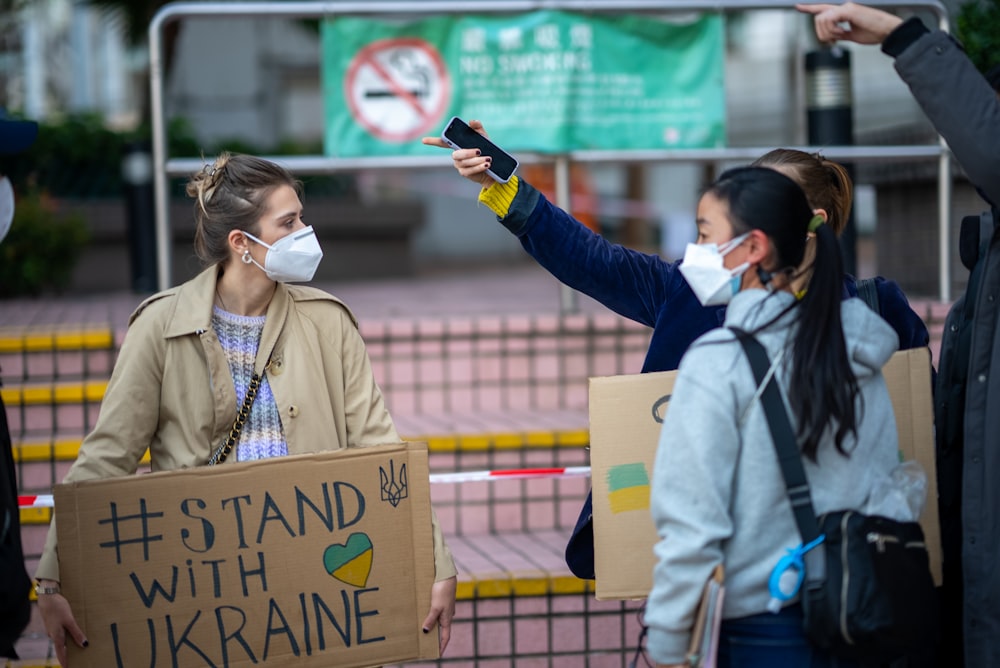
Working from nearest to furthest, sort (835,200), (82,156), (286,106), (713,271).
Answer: (713,271) → (835,200) → (82,156) → (286,106)

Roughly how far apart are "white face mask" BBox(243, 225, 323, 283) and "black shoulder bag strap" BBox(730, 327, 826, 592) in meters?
1.17

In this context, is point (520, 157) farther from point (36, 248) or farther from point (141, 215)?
point (36, 248)

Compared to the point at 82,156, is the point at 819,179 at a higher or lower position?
lower

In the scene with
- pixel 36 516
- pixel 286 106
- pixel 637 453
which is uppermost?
pixel 286 106

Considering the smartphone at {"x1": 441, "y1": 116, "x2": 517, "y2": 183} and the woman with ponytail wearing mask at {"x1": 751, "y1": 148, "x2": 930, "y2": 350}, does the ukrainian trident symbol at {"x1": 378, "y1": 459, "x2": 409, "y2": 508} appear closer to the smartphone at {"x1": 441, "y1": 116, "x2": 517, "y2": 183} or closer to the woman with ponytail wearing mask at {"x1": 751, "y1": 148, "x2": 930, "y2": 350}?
the smartphone at {"x1": 441, "y1": 116, "x2": 517, "y2": 183}

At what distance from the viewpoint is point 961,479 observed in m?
2.63

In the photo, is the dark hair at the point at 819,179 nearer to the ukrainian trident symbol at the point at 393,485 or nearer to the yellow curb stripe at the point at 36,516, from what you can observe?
the ukrainian trident symbol at the point at 393,485

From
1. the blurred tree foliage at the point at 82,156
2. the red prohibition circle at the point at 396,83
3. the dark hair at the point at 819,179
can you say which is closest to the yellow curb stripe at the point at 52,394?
the red prohibition circle at the point at 396,83

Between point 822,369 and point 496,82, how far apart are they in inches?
140

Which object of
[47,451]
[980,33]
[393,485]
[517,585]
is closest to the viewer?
[393,485]

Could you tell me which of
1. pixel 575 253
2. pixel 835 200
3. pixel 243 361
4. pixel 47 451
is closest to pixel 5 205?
pixel 243 361

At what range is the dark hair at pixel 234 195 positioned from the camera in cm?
277

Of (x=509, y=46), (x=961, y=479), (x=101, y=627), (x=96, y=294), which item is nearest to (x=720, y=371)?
(x=961, y=479)

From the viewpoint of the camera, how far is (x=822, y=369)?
211 centimetres
